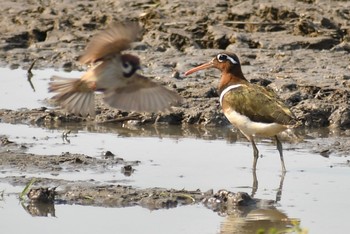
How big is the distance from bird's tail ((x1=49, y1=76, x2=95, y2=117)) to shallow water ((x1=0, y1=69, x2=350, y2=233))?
2.91 ft

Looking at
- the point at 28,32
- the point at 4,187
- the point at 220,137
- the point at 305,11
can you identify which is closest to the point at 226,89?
the point at 220,137

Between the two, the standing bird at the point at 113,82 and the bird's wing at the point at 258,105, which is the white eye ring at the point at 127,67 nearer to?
the standing bird at the point at 113,82

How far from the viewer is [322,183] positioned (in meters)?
10.3

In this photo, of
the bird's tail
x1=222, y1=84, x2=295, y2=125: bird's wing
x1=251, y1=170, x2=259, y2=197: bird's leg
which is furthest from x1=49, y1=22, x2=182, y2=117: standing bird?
x1=222, y1=84, x2=295, y2=125: bird's wing

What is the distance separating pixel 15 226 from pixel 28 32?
27.7ft

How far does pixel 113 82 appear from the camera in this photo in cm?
905

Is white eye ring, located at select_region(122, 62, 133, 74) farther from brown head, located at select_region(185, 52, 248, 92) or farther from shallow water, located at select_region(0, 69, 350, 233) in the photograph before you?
brown head, located at select_region(185, 52, 248, 92)

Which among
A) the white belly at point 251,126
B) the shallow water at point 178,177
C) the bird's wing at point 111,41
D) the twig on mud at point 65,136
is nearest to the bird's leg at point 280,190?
the shallow water at point 178,177

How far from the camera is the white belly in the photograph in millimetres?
11002

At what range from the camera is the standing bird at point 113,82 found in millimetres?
8844

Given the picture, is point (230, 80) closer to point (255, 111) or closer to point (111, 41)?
point (255, 111)

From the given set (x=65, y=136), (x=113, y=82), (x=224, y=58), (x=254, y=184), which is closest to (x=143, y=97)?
(x=113, y=82)

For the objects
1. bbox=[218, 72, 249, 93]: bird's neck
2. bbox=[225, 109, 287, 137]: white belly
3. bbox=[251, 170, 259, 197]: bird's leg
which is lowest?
bbox=[251, 170, 259, 197]: bird's leg

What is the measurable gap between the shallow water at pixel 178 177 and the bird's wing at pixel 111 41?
1360 millimetres
